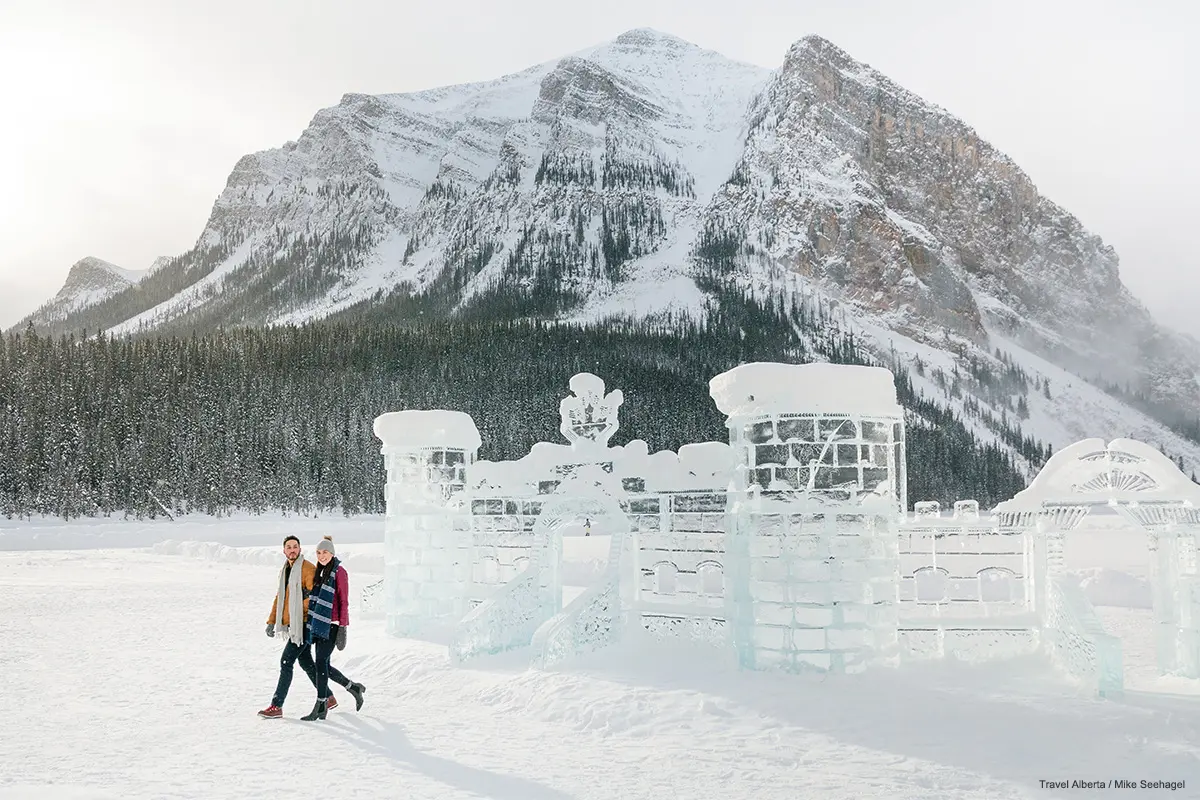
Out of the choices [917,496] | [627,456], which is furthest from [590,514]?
[917,496]

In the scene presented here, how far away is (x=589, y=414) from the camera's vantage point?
15172 millimetres

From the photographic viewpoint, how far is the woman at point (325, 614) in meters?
10.1

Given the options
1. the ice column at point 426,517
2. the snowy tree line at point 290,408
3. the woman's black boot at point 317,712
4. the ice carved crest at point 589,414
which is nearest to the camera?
the woman's black boot at point 317,712

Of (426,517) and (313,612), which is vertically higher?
(426,517)

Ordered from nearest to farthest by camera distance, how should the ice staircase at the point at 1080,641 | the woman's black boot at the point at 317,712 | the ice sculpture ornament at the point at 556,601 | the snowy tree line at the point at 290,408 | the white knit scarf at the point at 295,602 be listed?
the white knit scarf at the point at 295,602 < the woman's black boot at the point at 317,712 < the ice staircase at the point at 1080,641 < the ice sculpture ornament at the point at 556,601 < the snowy tree line at the point at 290,408

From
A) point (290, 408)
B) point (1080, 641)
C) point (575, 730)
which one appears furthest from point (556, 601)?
point (290, 408)

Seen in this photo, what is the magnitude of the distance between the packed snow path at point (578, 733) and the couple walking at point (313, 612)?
0.59 m

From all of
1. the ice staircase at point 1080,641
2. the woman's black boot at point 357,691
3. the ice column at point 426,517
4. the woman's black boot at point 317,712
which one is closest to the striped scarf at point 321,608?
the woman's black boot at point 317,712

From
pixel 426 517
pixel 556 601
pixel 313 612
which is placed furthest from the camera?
pixel 426 517

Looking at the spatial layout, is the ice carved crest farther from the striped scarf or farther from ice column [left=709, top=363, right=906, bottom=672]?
the striped scarf

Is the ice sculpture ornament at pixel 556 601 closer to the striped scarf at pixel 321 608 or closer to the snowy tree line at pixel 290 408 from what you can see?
the striped scarf at pixel 321 608

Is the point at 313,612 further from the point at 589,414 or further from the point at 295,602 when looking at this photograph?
the point at 589,414

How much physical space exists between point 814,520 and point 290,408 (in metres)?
73.3

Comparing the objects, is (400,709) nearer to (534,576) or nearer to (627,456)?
(534,576)
